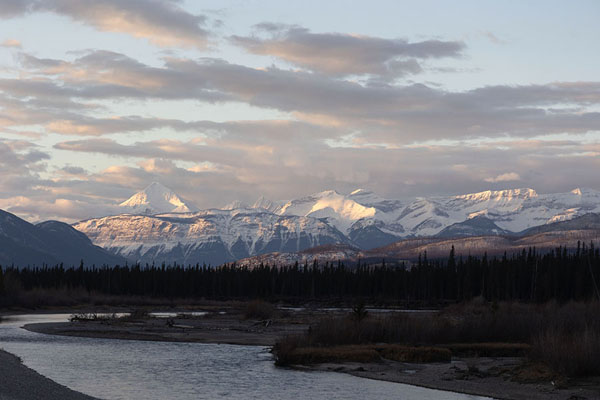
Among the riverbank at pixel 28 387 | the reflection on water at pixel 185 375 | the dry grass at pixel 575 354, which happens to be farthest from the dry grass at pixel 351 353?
the riverbank at pixel 28 387

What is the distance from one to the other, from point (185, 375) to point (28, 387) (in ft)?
40.5

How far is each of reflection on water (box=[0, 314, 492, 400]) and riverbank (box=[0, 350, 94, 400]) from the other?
1.48 m

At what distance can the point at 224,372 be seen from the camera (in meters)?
56.2

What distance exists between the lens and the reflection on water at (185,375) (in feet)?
154

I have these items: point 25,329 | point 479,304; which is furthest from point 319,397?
point 479,304

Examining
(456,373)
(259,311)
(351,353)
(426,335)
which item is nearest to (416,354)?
(351,353)

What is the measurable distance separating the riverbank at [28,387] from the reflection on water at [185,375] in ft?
4.86

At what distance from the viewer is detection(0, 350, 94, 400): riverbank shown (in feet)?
135

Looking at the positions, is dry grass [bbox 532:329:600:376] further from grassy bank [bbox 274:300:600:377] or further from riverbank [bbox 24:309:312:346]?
riverbank [bbox 24:309:312:346]

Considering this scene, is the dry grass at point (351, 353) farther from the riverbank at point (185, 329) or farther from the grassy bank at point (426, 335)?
the riverbank at point (185, 329)

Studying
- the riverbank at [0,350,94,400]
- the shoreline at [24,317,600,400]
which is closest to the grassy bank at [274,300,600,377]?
the shoreline at [24,317,600,400]

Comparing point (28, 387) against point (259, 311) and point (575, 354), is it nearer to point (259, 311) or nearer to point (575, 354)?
point (575, 354)

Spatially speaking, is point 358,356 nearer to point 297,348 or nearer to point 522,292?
point 297,348

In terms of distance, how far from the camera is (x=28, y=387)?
43844 millimetres
